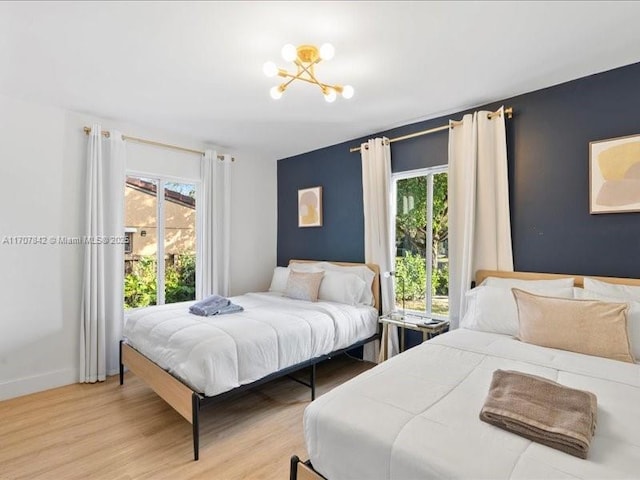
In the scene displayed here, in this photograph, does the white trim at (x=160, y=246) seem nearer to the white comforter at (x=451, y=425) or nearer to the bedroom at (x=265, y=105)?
the bedroom at (x=265, y=105)

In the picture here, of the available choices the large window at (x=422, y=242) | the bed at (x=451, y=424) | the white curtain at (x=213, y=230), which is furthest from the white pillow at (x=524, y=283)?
the white curtain at (x=213, y=230)

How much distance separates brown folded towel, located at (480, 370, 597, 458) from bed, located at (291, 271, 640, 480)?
3 centimetres

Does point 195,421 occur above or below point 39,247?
below

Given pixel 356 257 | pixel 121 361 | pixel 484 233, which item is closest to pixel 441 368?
pixel 484 233

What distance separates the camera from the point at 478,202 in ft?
9.51

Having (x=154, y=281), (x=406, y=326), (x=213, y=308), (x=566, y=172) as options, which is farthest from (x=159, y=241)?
(x=566, y=172)

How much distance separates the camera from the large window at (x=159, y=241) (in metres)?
3.64

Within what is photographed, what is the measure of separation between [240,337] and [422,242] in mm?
2060

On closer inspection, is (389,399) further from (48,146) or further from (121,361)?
(48,146)

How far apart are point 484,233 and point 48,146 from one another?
3.88 metres

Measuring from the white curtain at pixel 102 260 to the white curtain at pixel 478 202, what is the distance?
10.4 feet

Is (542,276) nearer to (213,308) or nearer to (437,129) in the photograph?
(437,129)

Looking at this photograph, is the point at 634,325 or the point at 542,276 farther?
the point at 542,276

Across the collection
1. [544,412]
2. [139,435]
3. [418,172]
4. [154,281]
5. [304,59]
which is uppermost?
[304,59]
